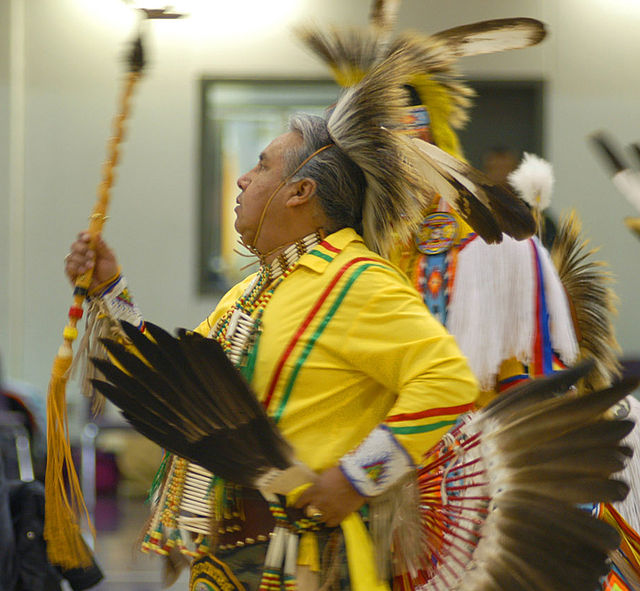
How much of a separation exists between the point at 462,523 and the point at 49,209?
4.90 metres

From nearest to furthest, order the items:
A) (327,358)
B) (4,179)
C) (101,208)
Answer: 1. (327,358)
2. (101,208)
3. (4,179)

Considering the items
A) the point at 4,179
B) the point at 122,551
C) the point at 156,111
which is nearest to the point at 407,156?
the point at 122,551

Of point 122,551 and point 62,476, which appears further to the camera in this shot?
point 122,551

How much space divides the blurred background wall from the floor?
36.1 inches

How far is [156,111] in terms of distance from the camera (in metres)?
6.39

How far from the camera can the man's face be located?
2.12m

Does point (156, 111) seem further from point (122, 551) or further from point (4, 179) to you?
point (122, 551)

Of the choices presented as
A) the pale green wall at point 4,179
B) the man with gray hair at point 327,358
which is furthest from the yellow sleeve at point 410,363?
the pale green wall at point 4,179

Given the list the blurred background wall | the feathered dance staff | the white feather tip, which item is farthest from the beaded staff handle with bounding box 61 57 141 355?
the blurred background wall

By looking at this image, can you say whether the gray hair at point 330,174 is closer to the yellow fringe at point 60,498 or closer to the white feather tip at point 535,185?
the yellow fringe at point 60,498

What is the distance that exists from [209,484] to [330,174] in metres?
0.64

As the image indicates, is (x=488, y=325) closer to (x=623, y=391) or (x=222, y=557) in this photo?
(x=623, y=391)

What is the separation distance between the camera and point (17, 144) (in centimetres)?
636

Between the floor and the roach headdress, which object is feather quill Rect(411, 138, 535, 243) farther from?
the floor
